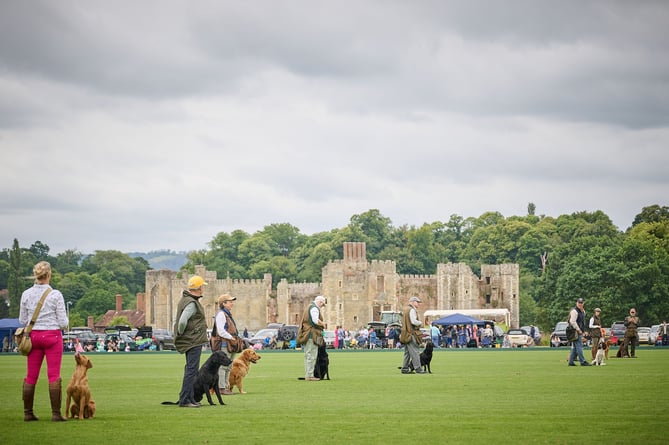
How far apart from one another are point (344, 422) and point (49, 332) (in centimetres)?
363

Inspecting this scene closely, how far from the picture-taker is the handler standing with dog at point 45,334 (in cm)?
1296

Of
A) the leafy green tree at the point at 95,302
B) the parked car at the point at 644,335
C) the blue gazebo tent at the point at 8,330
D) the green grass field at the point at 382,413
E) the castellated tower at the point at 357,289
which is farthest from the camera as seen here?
the leafy green tree at the point at 95,302

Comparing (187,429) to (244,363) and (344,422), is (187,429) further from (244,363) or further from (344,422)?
(244,363)

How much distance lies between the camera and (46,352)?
42.8 feet

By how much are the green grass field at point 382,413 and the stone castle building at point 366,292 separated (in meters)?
87.0

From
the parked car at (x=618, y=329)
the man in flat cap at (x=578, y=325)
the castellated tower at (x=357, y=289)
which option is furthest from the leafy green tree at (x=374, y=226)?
the man in flat cap at (x=578, y=325)

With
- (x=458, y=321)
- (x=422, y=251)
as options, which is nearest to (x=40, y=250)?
(x=422, y=251)

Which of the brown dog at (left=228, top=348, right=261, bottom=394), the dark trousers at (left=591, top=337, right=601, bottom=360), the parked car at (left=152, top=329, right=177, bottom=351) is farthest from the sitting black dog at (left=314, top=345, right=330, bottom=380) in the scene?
the parked car at (left=152, top=329, right=177, bottom=351)

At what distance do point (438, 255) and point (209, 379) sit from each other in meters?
136

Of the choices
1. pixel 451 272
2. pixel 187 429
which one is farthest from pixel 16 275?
pixel 187 429

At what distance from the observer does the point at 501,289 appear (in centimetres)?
10738

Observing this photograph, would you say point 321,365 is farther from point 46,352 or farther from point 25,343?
point 25,343

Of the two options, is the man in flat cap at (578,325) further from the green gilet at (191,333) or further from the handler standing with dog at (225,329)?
the green gilet at (191,333)

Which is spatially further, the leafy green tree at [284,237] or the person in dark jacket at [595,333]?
the leafy green tree at [284,237]
